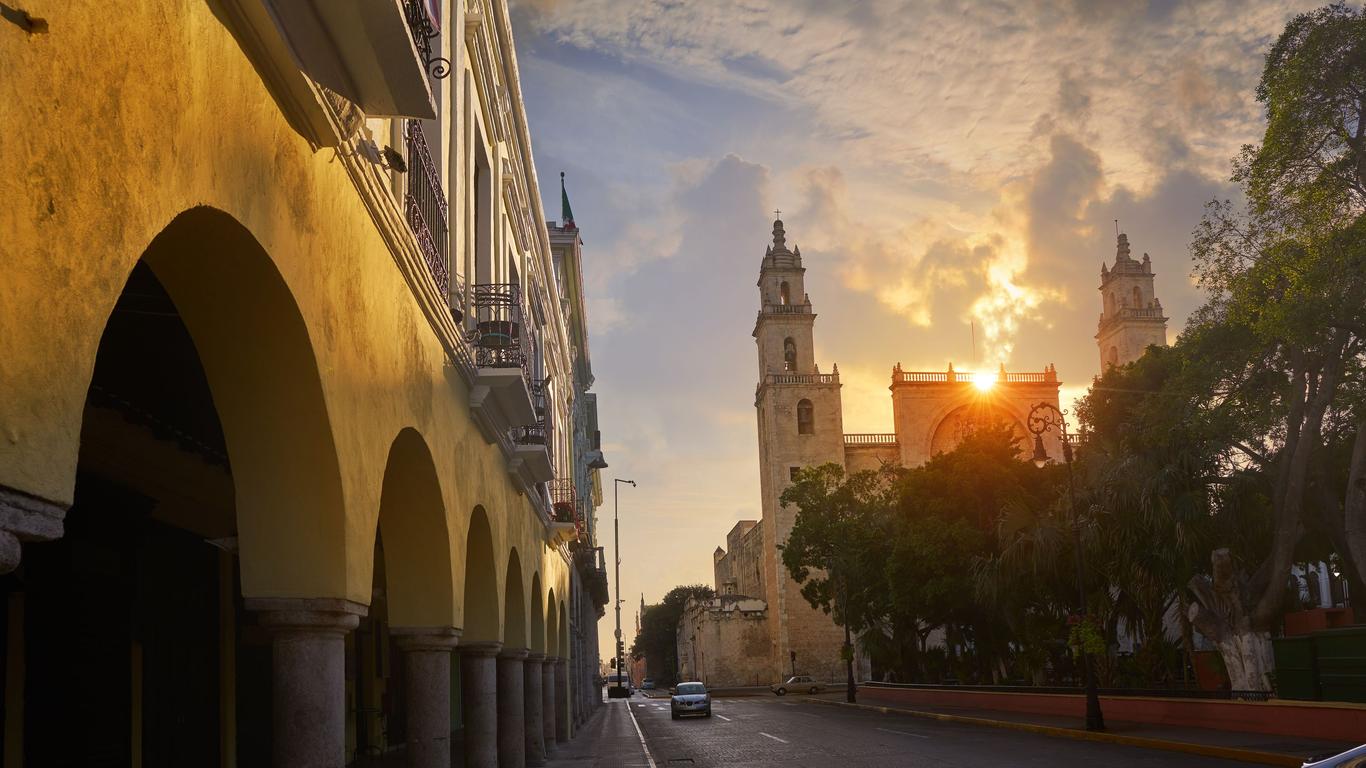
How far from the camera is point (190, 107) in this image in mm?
4375

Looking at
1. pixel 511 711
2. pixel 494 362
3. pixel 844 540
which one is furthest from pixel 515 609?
pixel 844 540

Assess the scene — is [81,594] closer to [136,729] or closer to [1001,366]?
[136,729]

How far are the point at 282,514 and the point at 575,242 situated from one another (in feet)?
112

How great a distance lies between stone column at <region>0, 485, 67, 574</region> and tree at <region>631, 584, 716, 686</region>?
122m

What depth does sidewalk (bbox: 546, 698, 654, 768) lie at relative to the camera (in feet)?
73.2

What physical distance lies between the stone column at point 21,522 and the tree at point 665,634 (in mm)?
122161

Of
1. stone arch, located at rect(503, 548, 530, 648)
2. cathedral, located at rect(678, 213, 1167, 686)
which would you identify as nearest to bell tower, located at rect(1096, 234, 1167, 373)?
cathedral, located at rect(678, 213, 1167, 686)

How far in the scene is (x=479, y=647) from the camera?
47.2 feet

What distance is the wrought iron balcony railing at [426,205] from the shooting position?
9688mm

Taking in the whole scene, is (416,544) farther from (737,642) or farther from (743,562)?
(743,562)

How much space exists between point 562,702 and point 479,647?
16.5 meters

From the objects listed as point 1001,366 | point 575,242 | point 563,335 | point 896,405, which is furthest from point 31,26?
point 1001,366

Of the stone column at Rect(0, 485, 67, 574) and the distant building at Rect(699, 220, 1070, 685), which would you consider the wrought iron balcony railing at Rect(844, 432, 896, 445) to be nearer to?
the distant building at Rect(699, 220, 1070, 685)

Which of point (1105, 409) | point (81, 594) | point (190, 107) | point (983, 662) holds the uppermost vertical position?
point (1105, 409)
